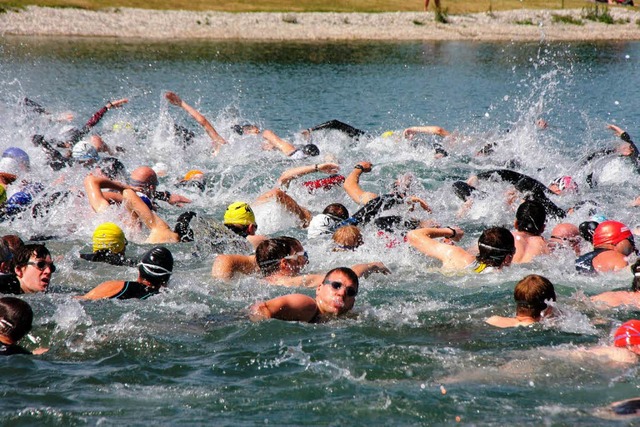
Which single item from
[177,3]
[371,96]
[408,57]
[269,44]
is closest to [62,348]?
[371,96]

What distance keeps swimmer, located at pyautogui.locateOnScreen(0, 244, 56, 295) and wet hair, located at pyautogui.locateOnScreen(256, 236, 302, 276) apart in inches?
81.9

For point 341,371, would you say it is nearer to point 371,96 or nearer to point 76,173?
point 76,173

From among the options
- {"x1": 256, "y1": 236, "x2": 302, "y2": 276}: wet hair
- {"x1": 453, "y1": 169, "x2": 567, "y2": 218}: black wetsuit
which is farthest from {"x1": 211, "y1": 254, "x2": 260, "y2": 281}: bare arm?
{"x1": 453, "y1": 169, "x2": 567, "y2": 218}: black wetsuit

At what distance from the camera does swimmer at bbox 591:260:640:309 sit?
25.5 ft

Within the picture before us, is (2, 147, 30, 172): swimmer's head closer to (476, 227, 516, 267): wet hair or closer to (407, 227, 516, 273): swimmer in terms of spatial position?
(407, 227, 516, 273): swimmer

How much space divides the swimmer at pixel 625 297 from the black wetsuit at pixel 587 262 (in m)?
1.06

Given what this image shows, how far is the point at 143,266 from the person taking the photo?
7754 mm

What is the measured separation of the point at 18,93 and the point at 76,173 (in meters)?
11.6

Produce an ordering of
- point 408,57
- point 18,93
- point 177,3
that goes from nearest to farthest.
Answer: point 18,93 < point 408,57 < point 177,3

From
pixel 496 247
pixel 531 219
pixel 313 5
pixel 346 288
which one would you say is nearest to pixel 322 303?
pixel 346 288

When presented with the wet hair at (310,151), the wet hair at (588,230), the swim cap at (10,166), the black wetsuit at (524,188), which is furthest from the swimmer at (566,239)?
the swim cap at (10,166)

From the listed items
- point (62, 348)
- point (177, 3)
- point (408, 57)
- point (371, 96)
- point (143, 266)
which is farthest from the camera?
point (177, 3)

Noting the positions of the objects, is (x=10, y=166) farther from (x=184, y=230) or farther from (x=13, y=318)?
(x=13, y=318)

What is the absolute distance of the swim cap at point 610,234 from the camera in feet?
31.2
